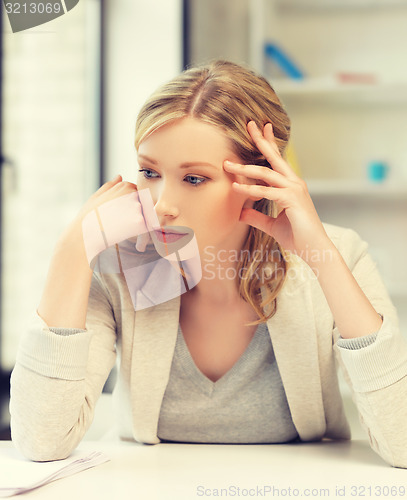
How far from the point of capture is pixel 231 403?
0.93m

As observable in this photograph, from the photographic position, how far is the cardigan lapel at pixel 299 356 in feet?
2.91

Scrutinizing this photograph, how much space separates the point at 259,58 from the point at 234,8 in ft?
1.15

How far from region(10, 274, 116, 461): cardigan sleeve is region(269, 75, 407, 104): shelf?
5.07 feet

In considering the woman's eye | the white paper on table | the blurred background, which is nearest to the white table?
the white paper on table

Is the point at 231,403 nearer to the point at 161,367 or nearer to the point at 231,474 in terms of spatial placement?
the point at 161,367

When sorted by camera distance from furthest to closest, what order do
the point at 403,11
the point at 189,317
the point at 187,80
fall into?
the point at 403,11 → the point at 189,317 → the point at 187,80

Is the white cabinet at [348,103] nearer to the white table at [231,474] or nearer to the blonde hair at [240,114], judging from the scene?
the blonde hair at [240,114]

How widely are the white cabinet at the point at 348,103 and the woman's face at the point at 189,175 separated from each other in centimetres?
143

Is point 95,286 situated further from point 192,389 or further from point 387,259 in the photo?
point 387,259

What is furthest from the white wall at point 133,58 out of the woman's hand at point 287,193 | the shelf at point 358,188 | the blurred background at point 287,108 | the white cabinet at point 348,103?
the woman's hand at point 287,193

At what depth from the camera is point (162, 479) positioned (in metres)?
0.68

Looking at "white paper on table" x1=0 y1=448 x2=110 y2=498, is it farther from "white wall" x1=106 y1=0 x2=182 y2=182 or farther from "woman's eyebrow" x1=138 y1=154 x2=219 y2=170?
"white wall" x1=106 y1=0 x2=182 y2=182

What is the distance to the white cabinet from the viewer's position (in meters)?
2.21

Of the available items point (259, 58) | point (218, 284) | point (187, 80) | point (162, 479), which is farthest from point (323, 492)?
point (259, 58)
